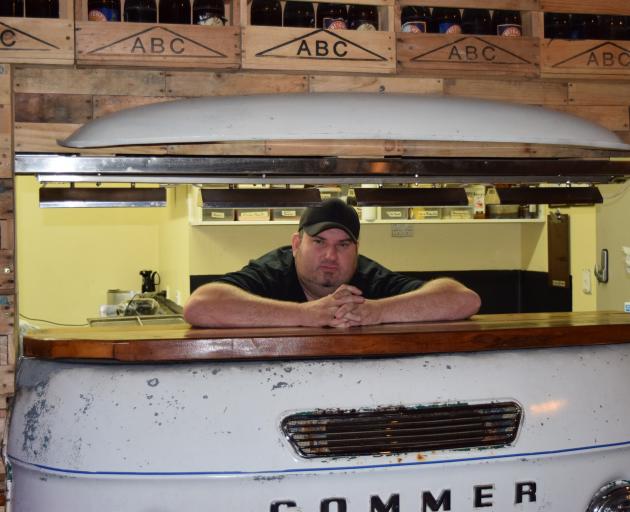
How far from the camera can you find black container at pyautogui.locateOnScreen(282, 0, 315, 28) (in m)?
4.25

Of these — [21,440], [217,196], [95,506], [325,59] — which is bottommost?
[95,506]

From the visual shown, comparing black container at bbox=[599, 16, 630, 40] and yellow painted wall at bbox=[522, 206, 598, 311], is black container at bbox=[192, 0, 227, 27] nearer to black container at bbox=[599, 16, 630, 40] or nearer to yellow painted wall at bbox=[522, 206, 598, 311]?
black container at bbox=[599, 16, 630, 40]

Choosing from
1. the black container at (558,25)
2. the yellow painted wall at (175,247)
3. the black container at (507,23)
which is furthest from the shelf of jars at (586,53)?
the yellow painted wall at (175,247)

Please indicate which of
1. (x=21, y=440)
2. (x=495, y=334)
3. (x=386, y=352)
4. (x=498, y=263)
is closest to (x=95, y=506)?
(x=21, y=440)

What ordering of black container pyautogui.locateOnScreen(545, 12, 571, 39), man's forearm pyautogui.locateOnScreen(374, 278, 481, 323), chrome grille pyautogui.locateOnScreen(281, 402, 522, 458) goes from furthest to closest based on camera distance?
black container pyautogui.locateOnScreen(545, 12, 571, 39) → man's forearm pyautogui.locateOnScreen(374, 278, 481, 323) → chrome grille pyautogui.locateOnScreen(281, 402, 522, 458)

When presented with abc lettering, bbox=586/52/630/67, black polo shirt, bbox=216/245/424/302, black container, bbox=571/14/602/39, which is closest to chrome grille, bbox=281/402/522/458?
black polo shirt, bbox=216/245/424/302

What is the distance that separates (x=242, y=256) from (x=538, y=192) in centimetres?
343

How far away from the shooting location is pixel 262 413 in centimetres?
194

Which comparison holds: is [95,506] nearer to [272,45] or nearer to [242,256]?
[272,45]

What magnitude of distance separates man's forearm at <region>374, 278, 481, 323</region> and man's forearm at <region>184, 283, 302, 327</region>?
Result: 28 cm

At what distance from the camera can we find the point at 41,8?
396 centimetres

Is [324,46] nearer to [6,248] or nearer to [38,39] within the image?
[38,39]

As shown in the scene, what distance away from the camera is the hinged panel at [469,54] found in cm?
367

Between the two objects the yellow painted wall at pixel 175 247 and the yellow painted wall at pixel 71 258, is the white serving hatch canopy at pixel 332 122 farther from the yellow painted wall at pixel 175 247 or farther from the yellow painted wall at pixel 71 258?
the yellow painted wall at pixel 71 258
